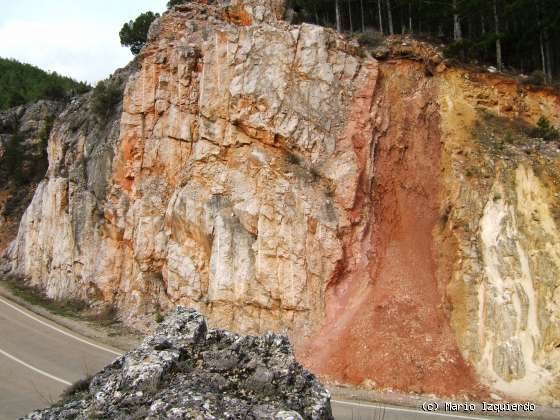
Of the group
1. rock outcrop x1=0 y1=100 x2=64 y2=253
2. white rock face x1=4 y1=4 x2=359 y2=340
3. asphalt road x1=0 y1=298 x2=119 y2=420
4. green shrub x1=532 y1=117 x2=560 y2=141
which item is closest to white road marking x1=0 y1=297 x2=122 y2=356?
asphalt road x1=0 y1=298 x2=119 y2=420

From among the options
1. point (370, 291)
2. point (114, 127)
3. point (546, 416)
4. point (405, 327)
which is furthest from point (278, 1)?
point (546, 416)

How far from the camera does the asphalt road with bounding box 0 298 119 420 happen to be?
12731 mm

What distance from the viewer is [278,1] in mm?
25188

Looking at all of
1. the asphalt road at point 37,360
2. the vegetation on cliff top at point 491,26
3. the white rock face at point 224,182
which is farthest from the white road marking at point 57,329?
the vegetation on cliff top at point 491,26

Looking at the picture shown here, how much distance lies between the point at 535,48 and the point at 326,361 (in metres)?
19.8

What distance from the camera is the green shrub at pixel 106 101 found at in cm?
2581

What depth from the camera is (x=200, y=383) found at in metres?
4.56

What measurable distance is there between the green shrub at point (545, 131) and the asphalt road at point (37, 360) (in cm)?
1701

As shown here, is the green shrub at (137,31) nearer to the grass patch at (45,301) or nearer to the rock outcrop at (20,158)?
the rock outcrop at (20,158)

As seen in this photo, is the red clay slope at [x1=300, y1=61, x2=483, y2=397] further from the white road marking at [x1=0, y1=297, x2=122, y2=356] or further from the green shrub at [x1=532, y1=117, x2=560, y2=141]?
the white road marking at [x1=0, y1=297, x2=122, y2=356]

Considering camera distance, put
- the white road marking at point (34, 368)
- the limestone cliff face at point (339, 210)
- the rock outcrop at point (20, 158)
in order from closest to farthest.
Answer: the white road marking at point (34, 368), the limestone cliff face at point (339, 210), the rock outcrop at point (20, 158)

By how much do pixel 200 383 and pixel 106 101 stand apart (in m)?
24.2

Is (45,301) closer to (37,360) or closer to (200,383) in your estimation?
(37,360)

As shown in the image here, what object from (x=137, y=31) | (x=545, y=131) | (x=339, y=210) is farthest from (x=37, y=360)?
(x=137, y=31)
